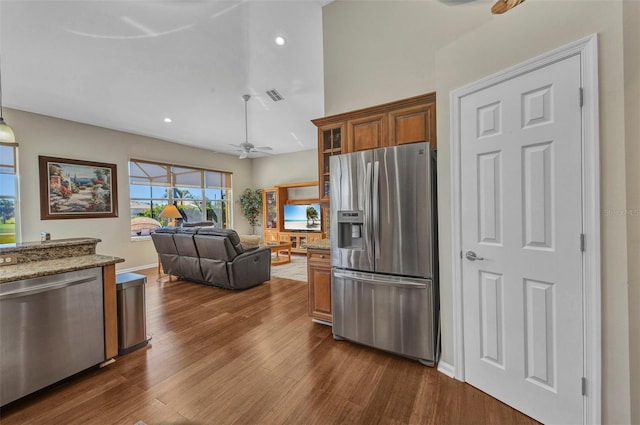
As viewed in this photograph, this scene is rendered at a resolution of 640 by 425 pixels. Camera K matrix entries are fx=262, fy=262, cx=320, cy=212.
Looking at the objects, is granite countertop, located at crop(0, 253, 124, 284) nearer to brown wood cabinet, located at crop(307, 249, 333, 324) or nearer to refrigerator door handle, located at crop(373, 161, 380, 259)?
brown wood cabinet, located at crop(307, 249, 333, 324)

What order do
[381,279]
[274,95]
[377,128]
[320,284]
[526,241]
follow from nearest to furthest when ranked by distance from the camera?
[526,241]
[381,279]
[377,128]
[320,284]
[274,95]

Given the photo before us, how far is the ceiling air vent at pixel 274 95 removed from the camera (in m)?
4.12

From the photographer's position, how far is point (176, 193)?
270 inches

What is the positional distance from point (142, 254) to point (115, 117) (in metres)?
2.99

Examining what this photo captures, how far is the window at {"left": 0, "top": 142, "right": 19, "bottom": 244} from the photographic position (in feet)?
14.0

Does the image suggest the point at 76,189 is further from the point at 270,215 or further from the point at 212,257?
the point at 270,215

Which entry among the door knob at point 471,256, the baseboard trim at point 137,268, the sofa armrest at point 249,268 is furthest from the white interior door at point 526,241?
the baseboard trim at point 137,268

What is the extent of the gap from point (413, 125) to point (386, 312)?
5.80 feet

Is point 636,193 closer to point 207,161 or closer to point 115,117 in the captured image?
point 115,117

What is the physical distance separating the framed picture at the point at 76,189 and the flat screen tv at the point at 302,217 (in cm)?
428

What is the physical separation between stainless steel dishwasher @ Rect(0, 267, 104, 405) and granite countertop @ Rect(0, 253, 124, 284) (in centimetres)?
5

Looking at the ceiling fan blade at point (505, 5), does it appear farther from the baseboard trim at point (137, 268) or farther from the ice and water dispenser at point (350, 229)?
the baseboard trim at point (137, 268)

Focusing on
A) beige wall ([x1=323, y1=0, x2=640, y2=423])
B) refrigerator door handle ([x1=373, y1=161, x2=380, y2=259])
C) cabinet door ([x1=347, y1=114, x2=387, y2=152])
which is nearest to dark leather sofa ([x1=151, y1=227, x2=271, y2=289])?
cabinet door ([x1=347, y1=114, x2=387, y2=152])

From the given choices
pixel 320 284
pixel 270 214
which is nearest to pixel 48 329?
pixel 320 284
